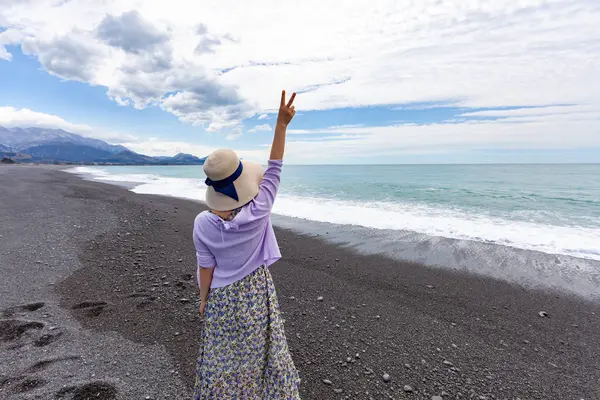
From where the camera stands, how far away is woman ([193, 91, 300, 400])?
197 cm

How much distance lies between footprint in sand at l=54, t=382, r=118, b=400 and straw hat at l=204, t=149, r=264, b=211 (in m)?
2.36

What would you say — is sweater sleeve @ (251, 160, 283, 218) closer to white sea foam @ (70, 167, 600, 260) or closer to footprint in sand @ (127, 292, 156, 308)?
footprint in sand @ (127, 292, 156, 308)

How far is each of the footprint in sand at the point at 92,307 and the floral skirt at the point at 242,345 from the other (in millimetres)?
3202

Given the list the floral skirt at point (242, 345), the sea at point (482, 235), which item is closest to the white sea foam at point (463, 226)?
the sea at point (482, 235)

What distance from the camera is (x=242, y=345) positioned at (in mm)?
2129

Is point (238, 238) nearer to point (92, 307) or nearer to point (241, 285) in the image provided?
point (241, 285)

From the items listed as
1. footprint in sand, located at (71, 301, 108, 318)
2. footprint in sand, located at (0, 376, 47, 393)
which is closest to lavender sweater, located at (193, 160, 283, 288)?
footprint in sand, located at (0, 376, 47, 393)

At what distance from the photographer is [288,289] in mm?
5594

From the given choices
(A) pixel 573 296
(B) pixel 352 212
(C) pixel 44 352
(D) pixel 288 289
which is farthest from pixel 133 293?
(B) pixel 352 212

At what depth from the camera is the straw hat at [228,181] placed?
6.17 feet

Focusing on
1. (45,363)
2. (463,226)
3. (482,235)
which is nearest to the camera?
(45,363)

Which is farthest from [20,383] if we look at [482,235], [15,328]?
[482,235]

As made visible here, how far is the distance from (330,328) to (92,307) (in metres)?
3.52

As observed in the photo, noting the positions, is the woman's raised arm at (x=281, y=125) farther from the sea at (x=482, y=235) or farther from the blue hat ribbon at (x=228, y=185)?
the sea at (x=482, y=235)
